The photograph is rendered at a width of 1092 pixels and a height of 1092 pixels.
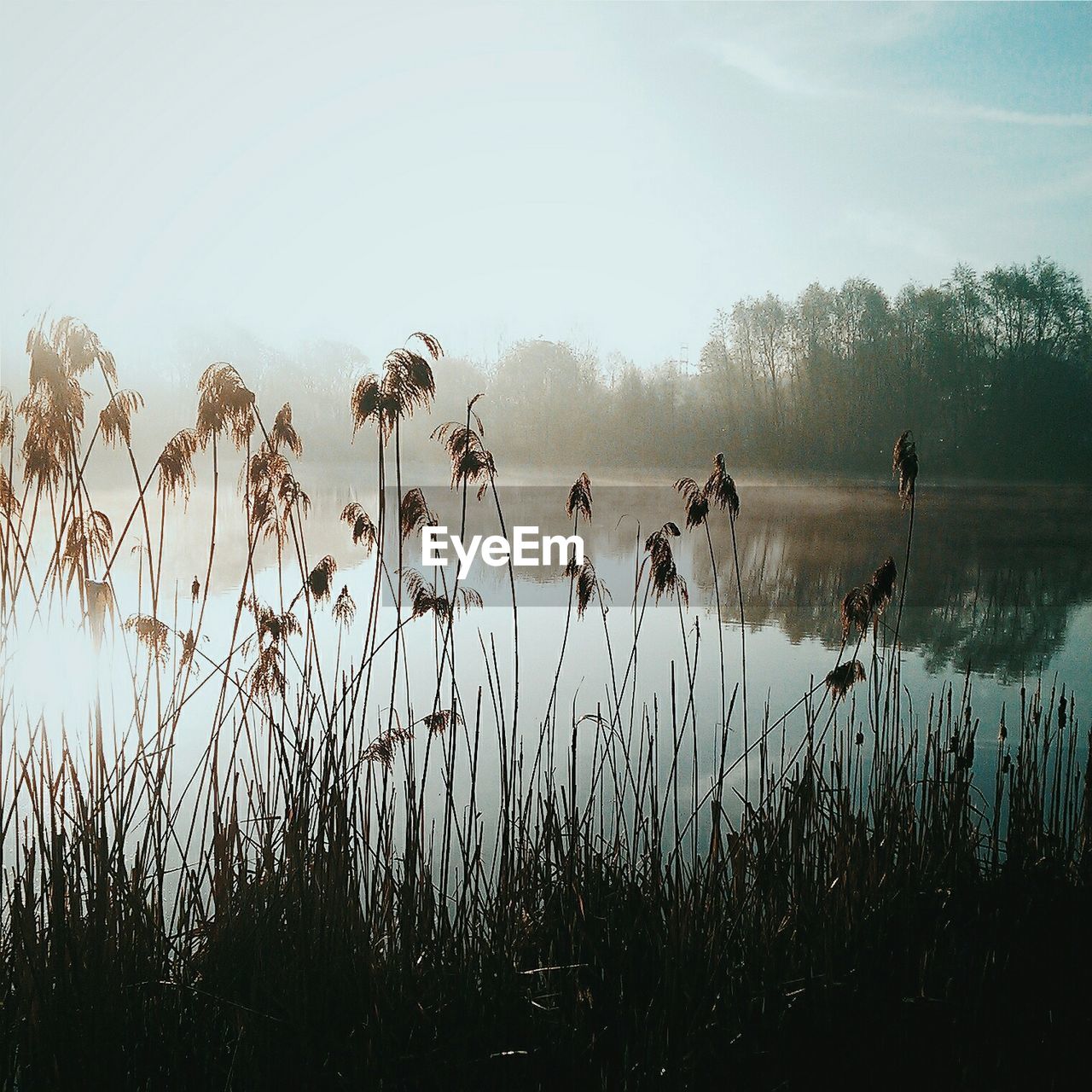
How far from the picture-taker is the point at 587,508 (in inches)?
70.4

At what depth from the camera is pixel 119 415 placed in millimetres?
1388

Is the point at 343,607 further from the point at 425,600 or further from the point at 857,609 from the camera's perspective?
the point at 857,609

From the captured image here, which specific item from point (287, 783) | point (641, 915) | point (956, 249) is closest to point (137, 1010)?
point (287, 783)

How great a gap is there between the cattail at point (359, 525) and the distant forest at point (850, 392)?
434cm

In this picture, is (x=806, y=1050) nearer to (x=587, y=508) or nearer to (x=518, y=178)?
(x=587, y=508)

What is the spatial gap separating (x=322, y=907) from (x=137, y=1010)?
0.97ft

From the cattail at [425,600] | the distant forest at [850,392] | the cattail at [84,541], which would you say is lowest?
the cattail at [425,600]

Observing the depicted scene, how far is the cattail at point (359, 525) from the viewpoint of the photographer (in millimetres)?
1767

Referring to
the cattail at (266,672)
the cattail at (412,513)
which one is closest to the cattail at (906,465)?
the cattail at (412,513)

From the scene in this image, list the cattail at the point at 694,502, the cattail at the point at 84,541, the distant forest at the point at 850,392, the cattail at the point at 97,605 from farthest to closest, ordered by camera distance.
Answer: the distant forest at the point at 850,392
the cattail at the point at 694,502
the cattail at the point at 84,541
the cattail at the point at 97,605

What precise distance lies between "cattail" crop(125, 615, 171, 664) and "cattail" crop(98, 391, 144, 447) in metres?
0.36

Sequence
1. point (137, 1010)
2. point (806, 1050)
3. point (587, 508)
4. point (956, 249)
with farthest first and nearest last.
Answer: point (956, 249) < point (587, 508) < point (806, 1050) < point (137, 1010)

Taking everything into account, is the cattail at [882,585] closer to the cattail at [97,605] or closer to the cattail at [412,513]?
the cattail at [412,513]

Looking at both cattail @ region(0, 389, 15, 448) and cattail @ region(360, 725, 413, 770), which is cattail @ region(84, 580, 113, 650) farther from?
cattail @ region(360, 725, 413, 770)
